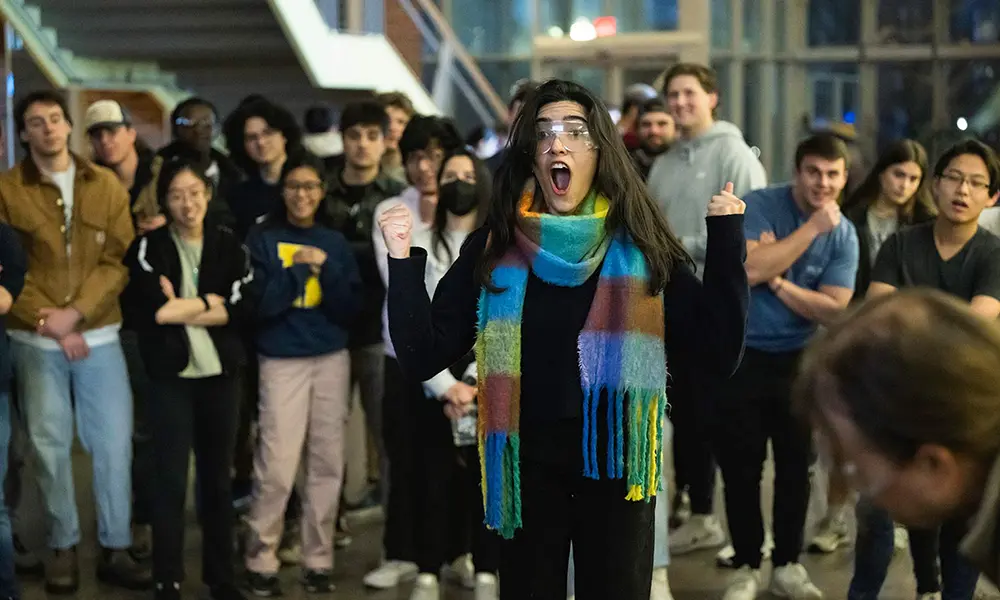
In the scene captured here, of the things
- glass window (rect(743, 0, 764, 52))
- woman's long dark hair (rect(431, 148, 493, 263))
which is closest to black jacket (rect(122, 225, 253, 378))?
woman's long dark hair (rect(431, 148, 493, 263))

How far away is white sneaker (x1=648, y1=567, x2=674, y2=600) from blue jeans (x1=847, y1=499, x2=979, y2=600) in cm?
59

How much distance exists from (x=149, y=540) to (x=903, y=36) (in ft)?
37.1

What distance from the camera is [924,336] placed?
1.37m

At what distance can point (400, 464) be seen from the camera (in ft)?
14.4

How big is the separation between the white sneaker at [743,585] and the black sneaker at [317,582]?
55.1 inches

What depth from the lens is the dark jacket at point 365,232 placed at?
4.74 m

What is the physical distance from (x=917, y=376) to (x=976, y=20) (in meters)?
13.4

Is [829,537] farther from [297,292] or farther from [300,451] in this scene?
[297,292]

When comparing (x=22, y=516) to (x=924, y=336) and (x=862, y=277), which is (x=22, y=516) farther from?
(x=924, y=336)

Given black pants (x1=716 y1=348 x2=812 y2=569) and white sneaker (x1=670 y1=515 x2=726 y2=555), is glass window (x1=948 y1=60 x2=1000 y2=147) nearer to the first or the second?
white sneaker (x1=670 y1=515 x2=726 y2=555)

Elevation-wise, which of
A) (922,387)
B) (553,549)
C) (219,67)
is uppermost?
(219,67)

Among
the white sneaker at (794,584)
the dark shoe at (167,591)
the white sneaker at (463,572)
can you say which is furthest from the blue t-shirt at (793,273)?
the dark shoe at (167,591)

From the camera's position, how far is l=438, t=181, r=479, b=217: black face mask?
164 inches

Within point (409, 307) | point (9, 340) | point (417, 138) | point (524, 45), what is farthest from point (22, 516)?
point (524, 45)
